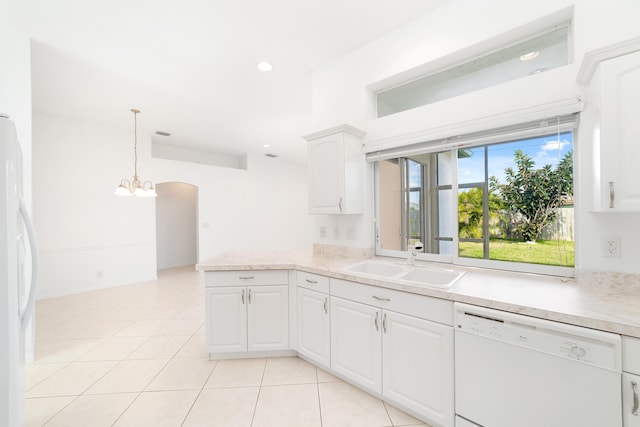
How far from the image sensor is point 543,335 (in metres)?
1.22

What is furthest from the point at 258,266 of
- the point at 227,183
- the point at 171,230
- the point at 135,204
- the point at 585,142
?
the point at 171,230

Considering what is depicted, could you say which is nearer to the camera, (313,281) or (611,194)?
(611,194)

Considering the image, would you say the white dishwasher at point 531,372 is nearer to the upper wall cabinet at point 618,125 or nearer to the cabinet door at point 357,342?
the cabinet door at point 357,342

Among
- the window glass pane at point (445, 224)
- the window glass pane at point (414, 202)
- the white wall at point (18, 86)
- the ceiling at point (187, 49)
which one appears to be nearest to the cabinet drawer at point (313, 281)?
the window glass pane at point (414, 202)

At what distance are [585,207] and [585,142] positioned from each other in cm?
40

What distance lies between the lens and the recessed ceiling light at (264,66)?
114 inches

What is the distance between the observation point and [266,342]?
2.41 metres

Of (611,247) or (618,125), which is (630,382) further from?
(618,125)

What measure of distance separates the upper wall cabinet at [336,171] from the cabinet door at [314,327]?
83cm

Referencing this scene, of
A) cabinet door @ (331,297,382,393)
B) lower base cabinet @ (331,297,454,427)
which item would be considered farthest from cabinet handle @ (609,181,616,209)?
cabinet door @ (331,297,382,393)

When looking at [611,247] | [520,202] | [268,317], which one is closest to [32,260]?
[268,317]

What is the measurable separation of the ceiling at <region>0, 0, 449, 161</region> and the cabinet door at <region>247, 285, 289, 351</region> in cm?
238

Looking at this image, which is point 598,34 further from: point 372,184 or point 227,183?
point 227,183

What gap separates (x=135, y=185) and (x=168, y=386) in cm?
306
